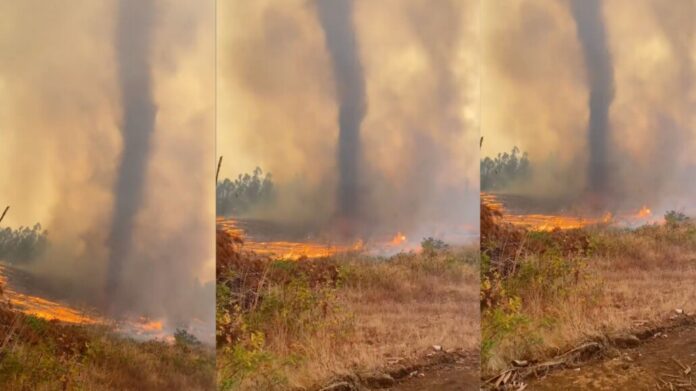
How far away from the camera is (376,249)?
144 inches

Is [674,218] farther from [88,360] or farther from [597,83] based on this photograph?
[88,360]

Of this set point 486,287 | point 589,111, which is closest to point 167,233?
point 486,287

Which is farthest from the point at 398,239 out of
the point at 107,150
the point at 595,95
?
the point at 107,150

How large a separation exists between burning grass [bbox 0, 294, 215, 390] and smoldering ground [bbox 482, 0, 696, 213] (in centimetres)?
177

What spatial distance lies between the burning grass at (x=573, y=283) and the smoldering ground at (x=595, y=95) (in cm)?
20

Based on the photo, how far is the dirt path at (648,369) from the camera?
12.8 ft

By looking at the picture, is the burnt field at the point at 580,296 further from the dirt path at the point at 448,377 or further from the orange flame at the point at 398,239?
the orange flame at the point at 398,239

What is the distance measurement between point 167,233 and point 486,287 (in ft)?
5.20

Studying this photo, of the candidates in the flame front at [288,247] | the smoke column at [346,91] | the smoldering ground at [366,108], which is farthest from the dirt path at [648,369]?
the smoke column at [346,91]

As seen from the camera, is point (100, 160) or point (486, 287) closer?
point (100, 160)

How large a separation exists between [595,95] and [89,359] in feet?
8.90

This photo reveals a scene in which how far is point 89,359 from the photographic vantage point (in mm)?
3254

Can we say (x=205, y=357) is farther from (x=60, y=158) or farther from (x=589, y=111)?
(x=589, y=111)

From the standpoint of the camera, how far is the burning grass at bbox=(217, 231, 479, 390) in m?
3.43
